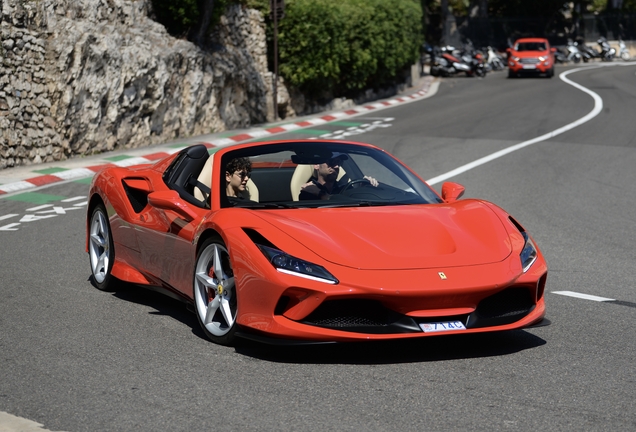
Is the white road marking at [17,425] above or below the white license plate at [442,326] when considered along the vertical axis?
above

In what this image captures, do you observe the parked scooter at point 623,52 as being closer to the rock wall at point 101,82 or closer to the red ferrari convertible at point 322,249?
the rock wall at point 101,82

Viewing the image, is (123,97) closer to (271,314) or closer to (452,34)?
(271,314)

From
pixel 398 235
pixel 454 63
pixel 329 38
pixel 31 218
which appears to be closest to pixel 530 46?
pixel 454 63

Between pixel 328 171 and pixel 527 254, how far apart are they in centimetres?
156

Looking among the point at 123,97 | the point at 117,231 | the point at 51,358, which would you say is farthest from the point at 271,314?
the point at 123,97

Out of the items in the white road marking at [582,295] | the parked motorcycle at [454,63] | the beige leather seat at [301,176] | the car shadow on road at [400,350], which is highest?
the beige leather seat at [301,176]

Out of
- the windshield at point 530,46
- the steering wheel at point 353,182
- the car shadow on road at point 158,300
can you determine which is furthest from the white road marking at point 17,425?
the windshield at point 530,46

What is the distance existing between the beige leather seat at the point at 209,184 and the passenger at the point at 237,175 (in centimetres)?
4

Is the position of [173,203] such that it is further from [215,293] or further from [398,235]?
[398,235]

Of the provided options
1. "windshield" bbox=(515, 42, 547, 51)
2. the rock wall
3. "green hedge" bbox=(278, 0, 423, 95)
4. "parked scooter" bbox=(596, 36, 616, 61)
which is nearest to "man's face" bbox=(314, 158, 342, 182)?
the rock wall

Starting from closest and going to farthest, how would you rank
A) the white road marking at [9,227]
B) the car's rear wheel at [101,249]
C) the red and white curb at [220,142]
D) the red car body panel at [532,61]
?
the car's rear wheel at [101,249] < the white road marking at [9,227] < the red and white curb at [220,142] < the red car body panel at [532,61]

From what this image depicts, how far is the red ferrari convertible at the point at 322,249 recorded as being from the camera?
545cm

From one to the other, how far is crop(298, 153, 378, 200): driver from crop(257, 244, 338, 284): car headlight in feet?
4.07

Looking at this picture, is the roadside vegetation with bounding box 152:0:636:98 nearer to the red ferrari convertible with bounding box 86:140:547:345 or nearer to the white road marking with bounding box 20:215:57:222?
the white road marking with bounding box 20:215:57:222
